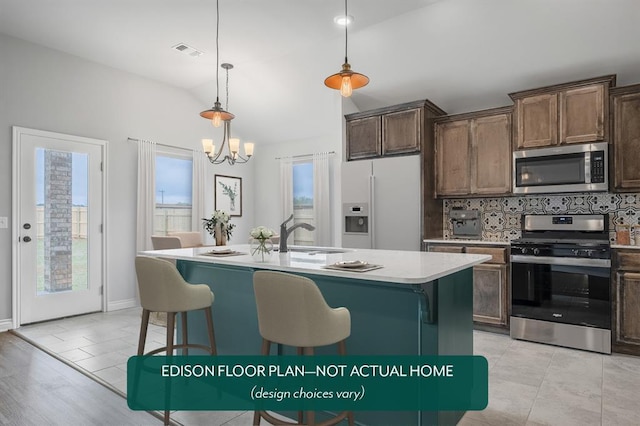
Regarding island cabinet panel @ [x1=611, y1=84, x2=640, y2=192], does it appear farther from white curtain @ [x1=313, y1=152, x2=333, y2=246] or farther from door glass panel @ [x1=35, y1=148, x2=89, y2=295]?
door glass panel @ [x1=35, y1=148, x2=89, y2=295]

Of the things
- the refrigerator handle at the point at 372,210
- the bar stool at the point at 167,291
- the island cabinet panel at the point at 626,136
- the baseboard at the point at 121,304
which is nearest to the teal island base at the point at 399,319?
the bar stool at the point at 167,291

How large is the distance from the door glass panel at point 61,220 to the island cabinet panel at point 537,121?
5.02 meters

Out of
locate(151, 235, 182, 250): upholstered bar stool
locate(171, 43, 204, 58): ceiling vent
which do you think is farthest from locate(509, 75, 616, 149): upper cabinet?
locate(151, 235, 182, 250): upholstered bar stool

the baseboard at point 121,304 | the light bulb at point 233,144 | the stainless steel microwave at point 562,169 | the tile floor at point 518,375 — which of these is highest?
the light bulb at point 233,144

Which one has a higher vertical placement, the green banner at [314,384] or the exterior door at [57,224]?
the exterior door at [57,224]

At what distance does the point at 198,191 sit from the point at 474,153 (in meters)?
4.00

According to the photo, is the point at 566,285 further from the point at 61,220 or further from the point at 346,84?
the point at 61,220

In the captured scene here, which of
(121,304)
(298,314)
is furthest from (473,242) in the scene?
(121,304)

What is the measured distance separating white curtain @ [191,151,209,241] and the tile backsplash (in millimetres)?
3616

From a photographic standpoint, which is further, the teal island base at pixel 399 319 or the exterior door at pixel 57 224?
the exterior door at pixel 57 224

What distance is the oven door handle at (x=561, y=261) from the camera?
134 inches

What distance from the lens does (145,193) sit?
17.4 ft

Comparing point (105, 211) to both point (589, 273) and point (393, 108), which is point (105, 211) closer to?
point (393, 108)

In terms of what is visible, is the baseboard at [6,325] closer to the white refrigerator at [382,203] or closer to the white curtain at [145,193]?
the white curtain at [145,193]
